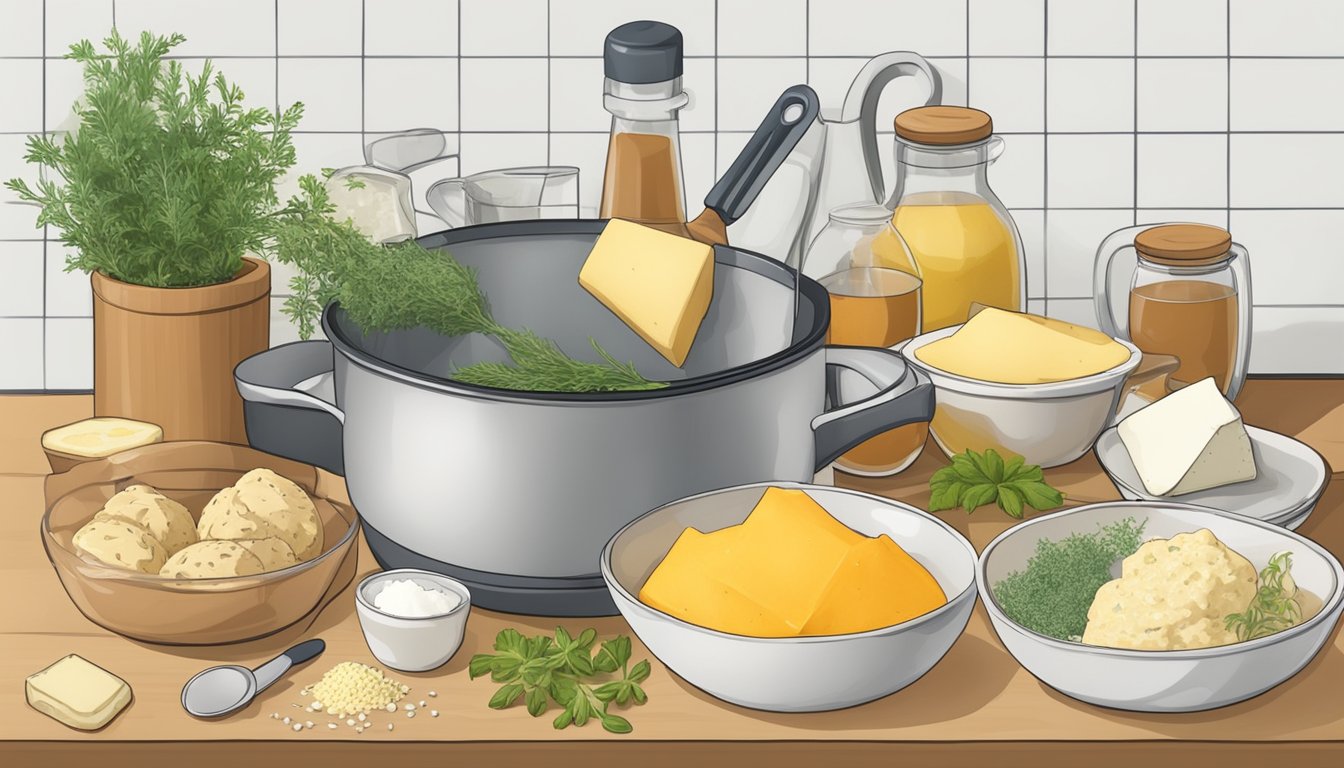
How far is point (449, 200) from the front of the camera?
1.40 metres

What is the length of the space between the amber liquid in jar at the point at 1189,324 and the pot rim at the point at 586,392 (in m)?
0.37

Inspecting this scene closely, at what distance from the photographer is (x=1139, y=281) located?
1340mm

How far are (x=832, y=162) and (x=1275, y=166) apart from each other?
47 centimetres

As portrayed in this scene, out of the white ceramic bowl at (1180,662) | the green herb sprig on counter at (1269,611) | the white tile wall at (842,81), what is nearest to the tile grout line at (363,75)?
the white tile wall at (842,81)

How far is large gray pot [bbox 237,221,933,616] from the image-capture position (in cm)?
94

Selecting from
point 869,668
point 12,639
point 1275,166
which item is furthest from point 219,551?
point 1275,166

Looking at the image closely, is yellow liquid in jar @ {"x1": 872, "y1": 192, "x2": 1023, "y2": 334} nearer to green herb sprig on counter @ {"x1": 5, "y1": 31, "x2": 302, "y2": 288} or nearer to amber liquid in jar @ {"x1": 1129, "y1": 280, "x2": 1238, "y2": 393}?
amber liquid in jar @ {"x1": 1129, "y1": 280, "x2": 1238, "y2": 393}

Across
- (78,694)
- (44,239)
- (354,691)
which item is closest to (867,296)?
(354,691)

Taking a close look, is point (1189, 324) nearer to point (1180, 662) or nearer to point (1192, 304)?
point (1192, 304)

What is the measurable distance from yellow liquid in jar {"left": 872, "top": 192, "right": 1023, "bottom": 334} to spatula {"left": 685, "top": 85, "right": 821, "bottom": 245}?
0.48 ft

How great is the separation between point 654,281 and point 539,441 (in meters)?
0.26

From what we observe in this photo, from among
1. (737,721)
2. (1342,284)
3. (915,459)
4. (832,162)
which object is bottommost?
(737,721)

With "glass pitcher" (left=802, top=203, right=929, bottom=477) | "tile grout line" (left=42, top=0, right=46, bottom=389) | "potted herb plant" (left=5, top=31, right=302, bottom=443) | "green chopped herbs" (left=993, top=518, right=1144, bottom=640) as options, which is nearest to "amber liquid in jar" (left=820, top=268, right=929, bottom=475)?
"glass pitcher" (left=802, top=203, right=929, bottom=477)

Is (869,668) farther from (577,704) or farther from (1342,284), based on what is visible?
(1342,284)
